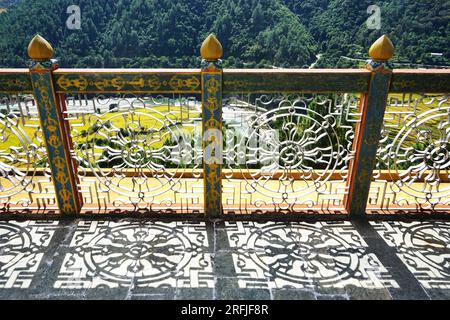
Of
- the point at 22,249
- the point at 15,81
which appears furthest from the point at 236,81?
the point at 22,249

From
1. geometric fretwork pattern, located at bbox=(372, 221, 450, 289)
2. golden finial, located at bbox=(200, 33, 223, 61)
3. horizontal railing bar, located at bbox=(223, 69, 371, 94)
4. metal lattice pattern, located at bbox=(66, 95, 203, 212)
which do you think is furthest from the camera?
metal lattice pattern, located at bbox=(66, 95, 203, 212)

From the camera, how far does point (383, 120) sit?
3.03 m

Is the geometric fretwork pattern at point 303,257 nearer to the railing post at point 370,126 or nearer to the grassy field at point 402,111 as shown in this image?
the railing post at point 370,126

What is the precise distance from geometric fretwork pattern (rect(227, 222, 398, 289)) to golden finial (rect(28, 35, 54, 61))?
201 centimetres

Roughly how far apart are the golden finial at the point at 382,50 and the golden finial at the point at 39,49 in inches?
98.0

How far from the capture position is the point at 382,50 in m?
2.78

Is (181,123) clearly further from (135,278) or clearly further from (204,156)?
(135,278)

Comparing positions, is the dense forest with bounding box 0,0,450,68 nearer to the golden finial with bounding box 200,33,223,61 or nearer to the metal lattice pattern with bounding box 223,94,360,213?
the metal lattice pattern with bounding box 223,94,360,213

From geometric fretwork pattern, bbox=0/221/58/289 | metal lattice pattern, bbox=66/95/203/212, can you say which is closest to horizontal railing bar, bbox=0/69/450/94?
metal lattice pattern, bbox=66/95/203/212

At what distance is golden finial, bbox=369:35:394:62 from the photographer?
2.77 meters

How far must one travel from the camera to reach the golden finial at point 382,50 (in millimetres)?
2766

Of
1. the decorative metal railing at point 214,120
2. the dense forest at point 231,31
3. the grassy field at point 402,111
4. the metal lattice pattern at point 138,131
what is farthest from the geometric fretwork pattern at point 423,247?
the dense forest at point 231,31
